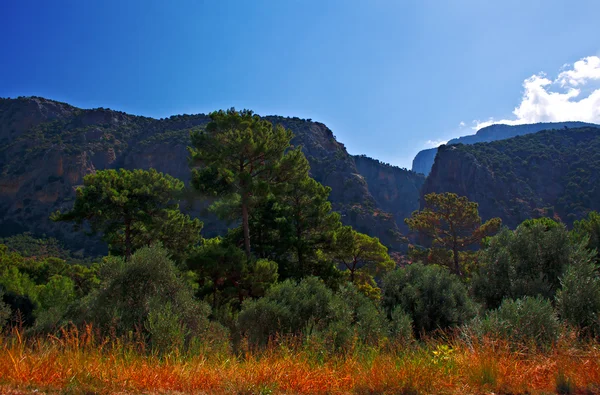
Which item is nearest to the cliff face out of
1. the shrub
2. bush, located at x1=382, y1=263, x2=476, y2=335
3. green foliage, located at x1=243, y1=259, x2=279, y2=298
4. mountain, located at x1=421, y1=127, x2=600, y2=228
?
mountain, located at x1=421, y1=127, x2=600, y2=228

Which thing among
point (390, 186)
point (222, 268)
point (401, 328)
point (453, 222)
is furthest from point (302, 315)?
point (390, 186)

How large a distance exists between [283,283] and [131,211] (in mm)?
11152

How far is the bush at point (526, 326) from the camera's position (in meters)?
5.02

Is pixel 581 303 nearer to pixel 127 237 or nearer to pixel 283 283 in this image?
pixel 283 283

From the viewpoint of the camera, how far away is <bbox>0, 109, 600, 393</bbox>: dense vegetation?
5262 mm

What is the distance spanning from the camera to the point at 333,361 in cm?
455

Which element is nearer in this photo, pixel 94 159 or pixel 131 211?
pixel 131 211

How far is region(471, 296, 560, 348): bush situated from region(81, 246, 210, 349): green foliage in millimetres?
5994

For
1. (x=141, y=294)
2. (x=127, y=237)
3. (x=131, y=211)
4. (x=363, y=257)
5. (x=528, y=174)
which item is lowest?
(x=363, y=257)

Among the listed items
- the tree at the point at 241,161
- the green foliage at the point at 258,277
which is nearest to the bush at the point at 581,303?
the green foliage at the point at 258,277

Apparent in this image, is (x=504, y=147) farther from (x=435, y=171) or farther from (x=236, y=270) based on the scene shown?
(x=236, y=270)

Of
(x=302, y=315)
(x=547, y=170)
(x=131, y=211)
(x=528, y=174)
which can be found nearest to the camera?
(x=302, y=315)

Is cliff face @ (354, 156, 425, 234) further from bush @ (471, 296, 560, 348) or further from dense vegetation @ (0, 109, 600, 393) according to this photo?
bush @ (471, 296, 560, 348)

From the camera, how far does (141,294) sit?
8.05 m
